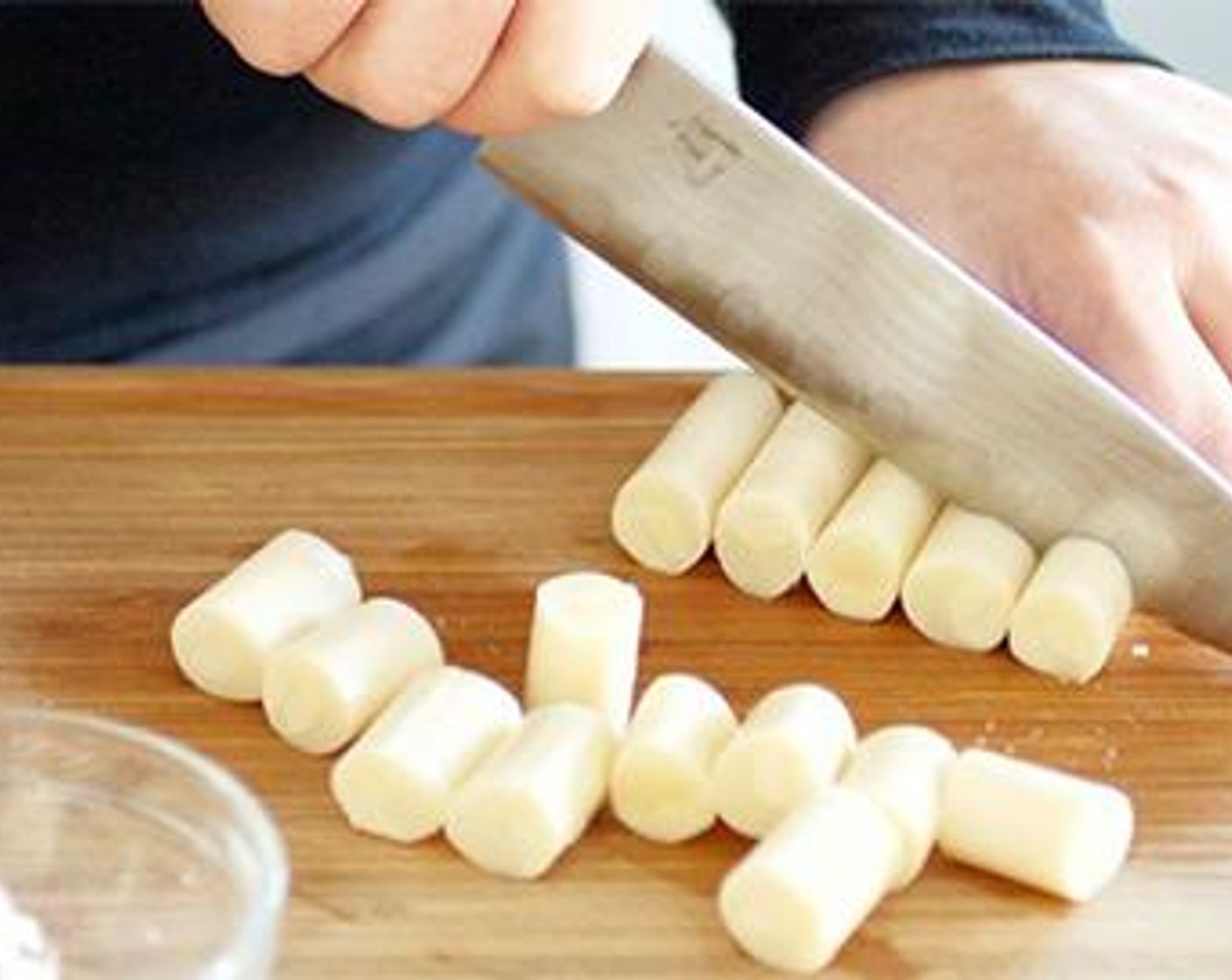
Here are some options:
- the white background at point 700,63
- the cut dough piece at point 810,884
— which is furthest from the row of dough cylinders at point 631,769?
the white background at point 700,63

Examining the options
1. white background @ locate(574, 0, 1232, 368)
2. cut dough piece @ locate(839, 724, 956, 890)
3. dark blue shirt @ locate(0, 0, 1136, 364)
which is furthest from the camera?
white background @ locate(574, 0, 1232, 368)

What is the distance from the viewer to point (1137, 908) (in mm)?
1241

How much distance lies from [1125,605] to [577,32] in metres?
0.31

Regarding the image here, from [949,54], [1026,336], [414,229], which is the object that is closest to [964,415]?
[1026,336]

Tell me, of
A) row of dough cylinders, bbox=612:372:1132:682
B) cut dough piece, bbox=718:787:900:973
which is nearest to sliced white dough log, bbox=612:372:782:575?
row of dough cylinders, bbox=612:372:1132:682

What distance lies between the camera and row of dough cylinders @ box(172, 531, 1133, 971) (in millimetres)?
1207

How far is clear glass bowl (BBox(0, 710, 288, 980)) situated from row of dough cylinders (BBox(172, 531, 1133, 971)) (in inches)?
3.2

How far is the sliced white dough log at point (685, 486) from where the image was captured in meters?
1.41

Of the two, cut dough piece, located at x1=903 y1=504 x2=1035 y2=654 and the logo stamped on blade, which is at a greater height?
the logo stamped on blade

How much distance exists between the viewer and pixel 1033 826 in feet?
4.05

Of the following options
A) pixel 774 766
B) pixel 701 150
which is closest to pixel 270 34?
pixel 701 150

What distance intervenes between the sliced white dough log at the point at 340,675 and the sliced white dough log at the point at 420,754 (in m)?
0.01

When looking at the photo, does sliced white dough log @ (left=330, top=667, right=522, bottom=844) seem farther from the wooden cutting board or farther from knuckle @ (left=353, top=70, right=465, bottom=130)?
knuckle @ (left=353, top=70, right=465, bottom=130)

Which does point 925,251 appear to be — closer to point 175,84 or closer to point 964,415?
point 964,415
